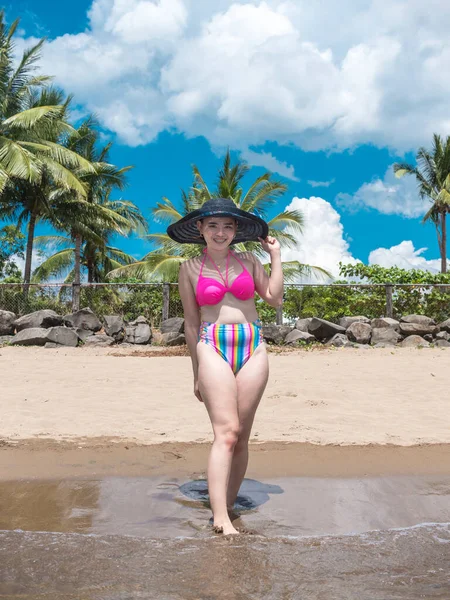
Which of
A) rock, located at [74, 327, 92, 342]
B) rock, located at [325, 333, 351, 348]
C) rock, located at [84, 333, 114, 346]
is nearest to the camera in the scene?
rock, located at [325, 333, 351, 348]

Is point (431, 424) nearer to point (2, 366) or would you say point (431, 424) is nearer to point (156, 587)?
point (156, 587)

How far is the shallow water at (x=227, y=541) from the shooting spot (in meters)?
2.36

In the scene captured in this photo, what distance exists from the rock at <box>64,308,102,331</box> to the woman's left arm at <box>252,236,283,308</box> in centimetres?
1302

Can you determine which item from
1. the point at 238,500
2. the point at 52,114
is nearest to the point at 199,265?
the point at 238,500

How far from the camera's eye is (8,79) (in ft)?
76.6

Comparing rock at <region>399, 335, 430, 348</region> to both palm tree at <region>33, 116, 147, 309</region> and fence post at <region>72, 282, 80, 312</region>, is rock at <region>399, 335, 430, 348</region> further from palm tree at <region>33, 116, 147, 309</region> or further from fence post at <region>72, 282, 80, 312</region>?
palm tree at <region>33, 116, 147, 309</region>

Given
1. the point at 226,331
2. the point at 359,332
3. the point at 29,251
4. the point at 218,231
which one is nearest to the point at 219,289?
the point at 226,331

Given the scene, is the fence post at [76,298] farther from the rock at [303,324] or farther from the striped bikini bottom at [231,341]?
the striped bikini bottom at [231,341]

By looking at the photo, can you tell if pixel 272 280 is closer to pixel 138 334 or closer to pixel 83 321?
pixel 138 334

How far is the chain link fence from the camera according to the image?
17.0 meters

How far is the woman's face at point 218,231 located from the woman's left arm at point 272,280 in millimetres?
238

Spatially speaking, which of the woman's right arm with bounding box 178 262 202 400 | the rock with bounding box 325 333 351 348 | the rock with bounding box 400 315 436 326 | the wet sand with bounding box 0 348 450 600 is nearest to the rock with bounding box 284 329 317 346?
the rock with bounding box 325 333 351 348

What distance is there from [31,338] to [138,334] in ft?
8.86

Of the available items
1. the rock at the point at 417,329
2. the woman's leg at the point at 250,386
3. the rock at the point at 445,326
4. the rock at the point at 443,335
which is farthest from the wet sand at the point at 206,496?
the rock at the point at 445,326
